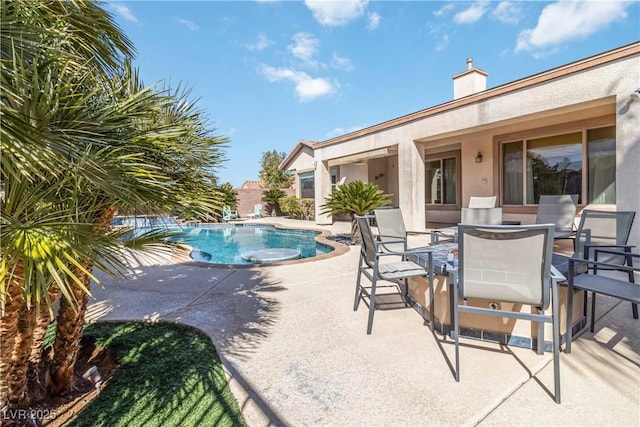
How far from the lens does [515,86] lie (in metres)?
9.19

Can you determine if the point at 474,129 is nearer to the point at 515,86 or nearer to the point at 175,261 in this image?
the point at 515,86

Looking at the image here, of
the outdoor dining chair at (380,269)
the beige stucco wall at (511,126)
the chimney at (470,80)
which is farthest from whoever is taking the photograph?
the chimney at (470,80)

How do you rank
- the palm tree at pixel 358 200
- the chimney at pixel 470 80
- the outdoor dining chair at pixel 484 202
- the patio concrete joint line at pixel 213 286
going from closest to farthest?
the patio concrete joint line at pixel 213 286 < the palm tree at pixel 358 200 < the outdoor dining chair at pixel 484 202 < the chimney at pixel 470 80

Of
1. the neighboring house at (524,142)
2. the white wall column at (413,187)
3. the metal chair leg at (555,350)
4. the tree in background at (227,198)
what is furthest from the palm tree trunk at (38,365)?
the white wall column at (413,187)

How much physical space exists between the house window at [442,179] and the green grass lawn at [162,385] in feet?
45.1

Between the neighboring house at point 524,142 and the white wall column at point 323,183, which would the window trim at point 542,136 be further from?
the white wall column at point 323,183

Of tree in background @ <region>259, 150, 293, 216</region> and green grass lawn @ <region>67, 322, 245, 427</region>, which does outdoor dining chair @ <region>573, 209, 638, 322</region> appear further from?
tree in background @ <region>259, 150, 293, 216</region>

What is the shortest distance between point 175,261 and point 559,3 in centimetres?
1452

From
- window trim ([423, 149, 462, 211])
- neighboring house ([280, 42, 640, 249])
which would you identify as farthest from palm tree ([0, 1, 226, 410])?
window trim ([423, 149, 462, 211])

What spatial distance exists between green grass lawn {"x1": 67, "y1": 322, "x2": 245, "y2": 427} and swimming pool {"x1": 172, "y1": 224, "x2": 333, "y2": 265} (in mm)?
5599

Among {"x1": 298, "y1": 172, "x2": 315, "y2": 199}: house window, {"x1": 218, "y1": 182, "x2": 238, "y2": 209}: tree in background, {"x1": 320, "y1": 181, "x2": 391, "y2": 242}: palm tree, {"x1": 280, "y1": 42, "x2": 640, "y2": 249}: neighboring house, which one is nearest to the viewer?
{"x1": 218, "y1": 182, "x2": 238, "y2": 209}: tree in background

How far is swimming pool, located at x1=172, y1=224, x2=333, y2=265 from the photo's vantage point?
11.4 metres

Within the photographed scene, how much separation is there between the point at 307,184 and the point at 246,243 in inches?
371

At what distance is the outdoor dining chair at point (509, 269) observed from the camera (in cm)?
288
